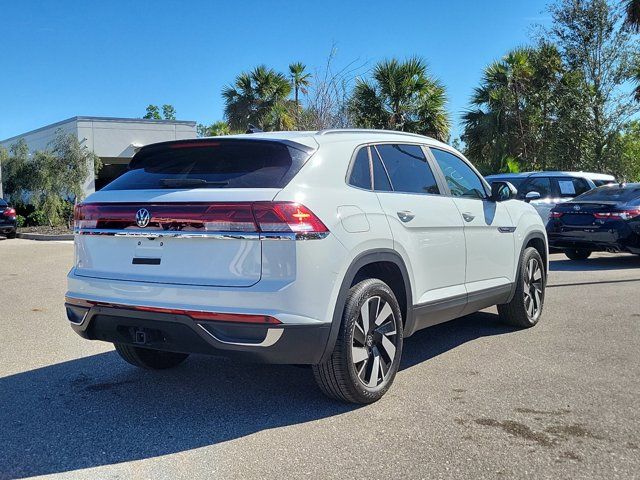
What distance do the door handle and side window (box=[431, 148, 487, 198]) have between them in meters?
0.93

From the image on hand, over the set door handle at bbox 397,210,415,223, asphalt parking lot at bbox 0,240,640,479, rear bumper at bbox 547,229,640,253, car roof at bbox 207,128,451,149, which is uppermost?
car roof at bbox 207,128,451,149

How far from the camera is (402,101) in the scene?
20219 millimetres

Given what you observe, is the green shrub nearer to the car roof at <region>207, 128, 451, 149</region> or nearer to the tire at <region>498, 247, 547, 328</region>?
the tire at <region>498, 247, 547, 328</region>

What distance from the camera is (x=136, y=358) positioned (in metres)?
4.78

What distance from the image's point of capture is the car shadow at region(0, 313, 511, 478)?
3443mm

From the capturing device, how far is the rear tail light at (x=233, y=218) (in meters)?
3.50

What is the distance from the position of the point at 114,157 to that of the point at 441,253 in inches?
1091

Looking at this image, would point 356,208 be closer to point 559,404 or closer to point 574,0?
point 559,404

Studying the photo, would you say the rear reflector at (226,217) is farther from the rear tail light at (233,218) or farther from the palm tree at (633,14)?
the palm tree at (633,14)

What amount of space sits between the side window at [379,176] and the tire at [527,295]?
231cm

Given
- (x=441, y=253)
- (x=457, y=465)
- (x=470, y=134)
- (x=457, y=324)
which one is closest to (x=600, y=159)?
(x=470, y=134)

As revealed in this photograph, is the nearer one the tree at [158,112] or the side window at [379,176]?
the side window at [379,176]

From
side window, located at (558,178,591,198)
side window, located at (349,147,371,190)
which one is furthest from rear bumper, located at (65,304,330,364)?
side window, located at (558,178,591,198)

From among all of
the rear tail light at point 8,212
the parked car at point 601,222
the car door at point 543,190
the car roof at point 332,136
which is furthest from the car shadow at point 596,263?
the rear tail light at point 8,212
